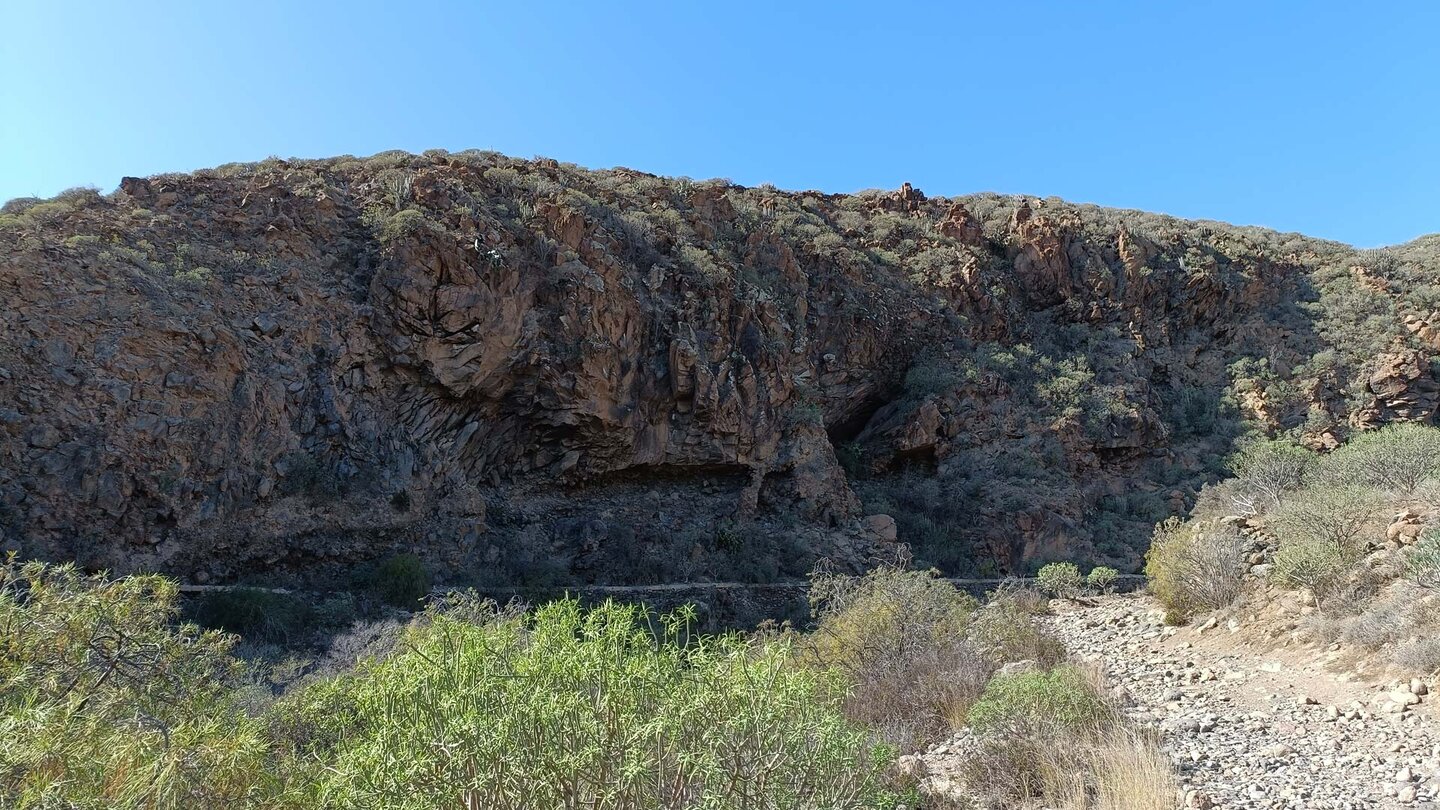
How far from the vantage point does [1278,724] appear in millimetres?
5734

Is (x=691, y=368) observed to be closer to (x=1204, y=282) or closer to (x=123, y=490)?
(x=123, y=490)

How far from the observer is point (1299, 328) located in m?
26.5

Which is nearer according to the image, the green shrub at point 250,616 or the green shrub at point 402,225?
the green shrub at point 250,616

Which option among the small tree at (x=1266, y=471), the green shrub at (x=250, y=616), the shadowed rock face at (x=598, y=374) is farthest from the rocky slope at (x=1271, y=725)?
the shadowed rock face at (x=598, y=374)

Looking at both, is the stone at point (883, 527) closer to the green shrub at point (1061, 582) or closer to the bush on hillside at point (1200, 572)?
the green shrub at point (1061, 582)

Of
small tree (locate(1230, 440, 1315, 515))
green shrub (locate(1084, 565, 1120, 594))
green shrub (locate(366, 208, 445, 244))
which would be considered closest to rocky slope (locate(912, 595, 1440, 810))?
green shrub (locate(1084, 565, 1120, 594))

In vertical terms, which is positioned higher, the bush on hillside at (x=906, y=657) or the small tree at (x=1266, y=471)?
the small tree at (x=1266, y=471)

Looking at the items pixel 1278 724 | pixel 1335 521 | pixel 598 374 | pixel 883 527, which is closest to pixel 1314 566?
pixel 1335 521

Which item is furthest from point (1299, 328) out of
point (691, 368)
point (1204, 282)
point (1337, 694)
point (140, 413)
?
point (140, 413)

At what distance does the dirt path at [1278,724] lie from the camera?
14.9 feet

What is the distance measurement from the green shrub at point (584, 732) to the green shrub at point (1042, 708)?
2.44m

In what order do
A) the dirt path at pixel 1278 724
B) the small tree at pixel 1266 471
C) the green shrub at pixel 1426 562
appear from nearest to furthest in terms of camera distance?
the dirt path at pixel 1278 724 < the green shrub at pixel 1426 562 < the small tree at pixel 1266 471

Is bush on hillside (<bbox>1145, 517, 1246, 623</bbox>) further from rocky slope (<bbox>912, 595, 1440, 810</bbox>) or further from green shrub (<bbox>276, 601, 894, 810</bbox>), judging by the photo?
green shrub (<bbox>276, 601, 894, 810</bbox>)

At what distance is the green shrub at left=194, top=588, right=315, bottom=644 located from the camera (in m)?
10.8
